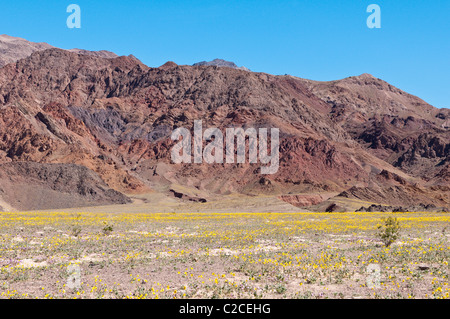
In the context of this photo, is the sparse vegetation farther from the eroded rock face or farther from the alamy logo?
the alamy logo

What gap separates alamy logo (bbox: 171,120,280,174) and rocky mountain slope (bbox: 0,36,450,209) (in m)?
2.59

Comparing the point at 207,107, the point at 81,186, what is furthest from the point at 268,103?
the point at 81,186

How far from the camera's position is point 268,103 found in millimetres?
157250

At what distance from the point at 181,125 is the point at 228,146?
20.5m

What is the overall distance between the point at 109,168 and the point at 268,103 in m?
74.3

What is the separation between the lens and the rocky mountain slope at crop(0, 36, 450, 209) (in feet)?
325

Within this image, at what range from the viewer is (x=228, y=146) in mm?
132500

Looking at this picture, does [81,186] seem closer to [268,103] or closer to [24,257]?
[24,257]

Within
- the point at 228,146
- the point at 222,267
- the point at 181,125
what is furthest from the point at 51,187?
the point at 222,267

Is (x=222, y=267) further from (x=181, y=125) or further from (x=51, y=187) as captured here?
(x=181, y=125)

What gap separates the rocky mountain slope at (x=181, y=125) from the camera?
3905 inches

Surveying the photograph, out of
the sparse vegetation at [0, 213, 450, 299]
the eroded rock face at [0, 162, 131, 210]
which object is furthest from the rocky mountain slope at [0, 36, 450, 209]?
the sparse vegetation at [0, 213, 450, 299]
